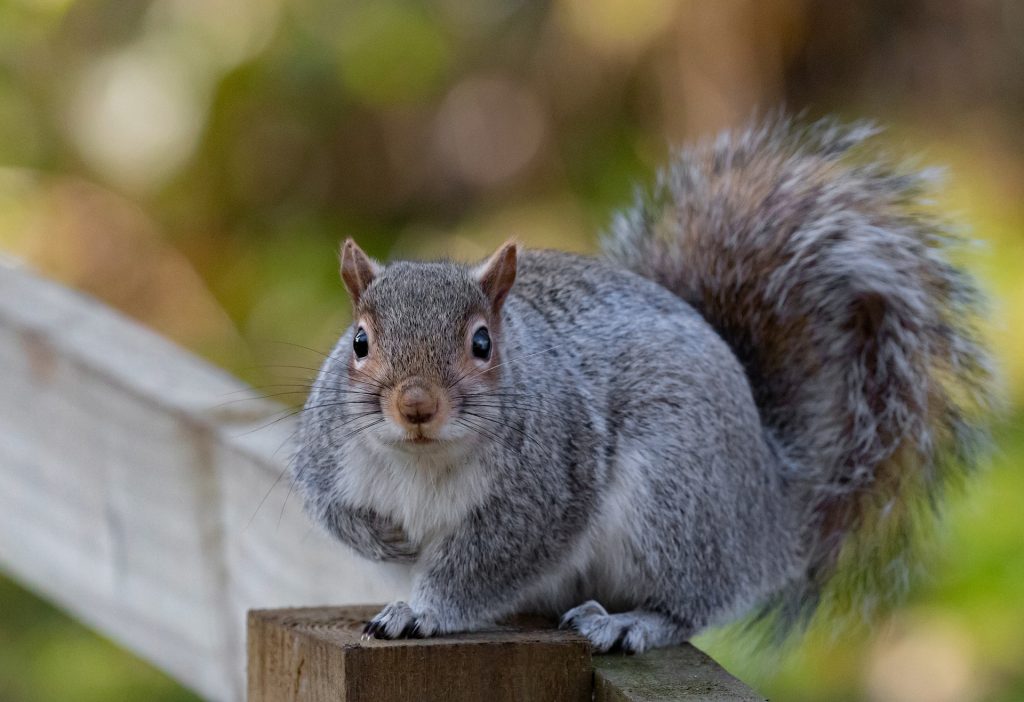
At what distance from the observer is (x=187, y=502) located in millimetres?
1437

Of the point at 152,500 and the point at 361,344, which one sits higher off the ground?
the point at 361,344

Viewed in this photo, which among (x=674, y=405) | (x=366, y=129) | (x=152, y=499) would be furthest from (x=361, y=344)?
(x=366, y=129)

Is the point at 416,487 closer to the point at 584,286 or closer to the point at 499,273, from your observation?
the point at 499,273

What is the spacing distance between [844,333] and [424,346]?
2.75 feet

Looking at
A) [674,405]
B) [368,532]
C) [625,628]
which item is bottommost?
[625,628]

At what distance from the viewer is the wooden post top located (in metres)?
A: 0.92

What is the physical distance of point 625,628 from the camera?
1.43 metres

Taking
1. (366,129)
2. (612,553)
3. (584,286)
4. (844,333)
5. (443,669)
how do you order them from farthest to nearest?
(366,129)
(844,333)
(584,286)
(612,553)
(443,669)

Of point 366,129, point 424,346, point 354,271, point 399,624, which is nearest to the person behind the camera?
point 399,624

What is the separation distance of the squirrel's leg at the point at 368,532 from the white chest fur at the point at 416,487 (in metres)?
0.01

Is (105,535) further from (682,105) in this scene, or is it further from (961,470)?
(682,105)

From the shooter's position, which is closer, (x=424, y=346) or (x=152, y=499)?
(x=424, y=346)

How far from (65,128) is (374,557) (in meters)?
2.26

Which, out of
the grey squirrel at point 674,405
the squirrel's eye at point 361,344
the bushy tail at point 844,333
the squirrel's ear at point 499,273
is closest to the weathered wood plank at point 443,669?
the grey squirrel at point 674,405
